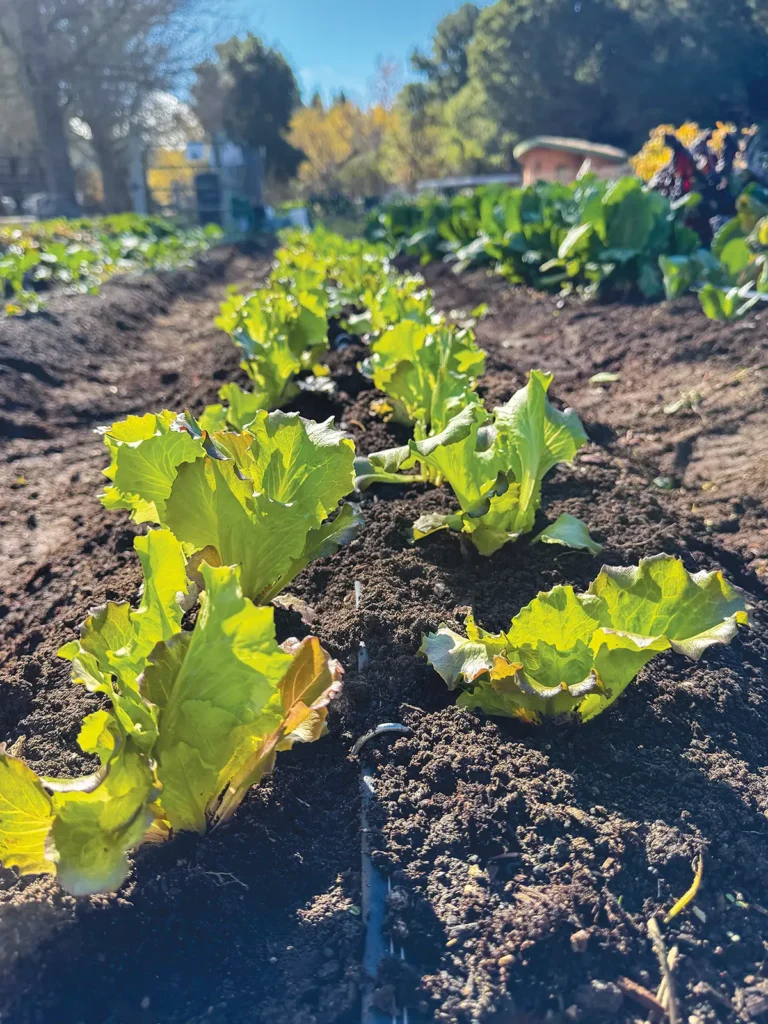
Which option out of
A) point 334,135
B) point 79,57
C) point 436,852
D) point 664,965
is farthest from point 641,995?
point 334,135

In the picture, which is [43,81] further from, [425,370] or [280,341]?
[425,370]

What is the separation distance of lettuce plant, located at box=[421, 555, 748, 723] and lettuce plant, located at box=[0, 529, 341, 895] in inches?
15.8

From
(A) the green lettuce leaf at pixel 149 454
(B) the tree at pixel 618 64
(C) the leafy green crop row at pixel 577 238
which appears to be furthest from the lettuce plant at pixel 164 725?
(B) the tree at pixel 618 64

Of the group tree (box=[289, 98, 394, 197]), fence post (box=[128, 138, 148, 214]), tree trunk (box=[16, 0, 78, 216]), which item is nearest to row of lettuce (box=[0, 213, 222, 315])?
tree trunk (box=[16, 0, 78, 216])

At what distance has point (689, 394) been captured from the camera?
13.3ft

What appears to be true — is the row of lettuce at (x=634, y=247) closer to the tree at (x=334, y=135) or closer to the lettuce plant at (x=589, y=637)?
the lettuce plant at (x=589, y=637)

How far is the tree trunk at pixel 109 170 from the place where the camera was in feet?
118

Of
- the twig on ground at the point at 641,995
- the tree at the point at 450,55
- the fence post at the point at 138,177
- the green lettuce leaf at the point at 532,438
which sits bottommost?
the twig on ground at the point at 641,995

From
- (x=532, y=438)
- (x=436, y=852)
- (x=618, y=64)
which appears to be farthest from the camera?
(x=618, y=64)

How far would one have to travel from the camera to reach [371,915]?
4.36 feet

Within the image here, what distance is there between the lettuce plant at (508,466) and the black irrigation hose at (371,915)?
2.84 ft

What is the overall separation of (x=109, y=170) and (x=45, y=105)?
5.31 meters

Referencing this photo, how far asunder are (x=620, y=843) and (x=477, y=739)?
359mm

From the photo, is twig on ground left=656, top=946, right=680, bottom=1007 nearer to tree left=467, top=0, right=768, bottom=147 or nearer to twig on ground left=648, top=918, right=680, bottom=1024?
twig on ground left=648, top=918, right=680, bottom=1024
